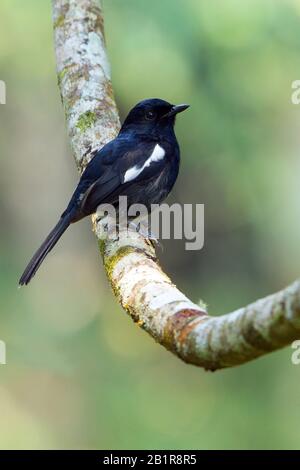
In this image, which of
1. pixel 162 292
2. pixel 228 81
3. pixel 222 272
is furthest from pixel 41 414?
pixel 162 292

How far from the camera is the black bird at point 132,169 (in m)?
3.90

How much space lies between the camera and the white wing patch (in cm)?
410

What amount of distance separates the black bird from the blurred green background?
0.92 metres

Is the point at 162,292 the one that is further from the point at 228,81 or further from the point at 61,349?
the point at 61,349

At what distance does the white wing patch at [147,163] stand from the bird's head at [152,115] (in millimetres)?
169

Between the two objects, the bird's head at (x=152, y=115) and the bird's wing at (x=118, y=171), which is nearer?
the bird's wing at (x=118, y=171)

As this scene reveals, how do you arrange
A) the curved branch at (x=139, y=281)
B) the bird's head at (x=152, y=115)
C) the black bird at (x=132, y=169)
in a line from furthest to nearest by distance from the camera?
the bird's head at (x=152, y=115) → the black bird at (x=132, y=169) → the curved branch at (x=139, y=281)

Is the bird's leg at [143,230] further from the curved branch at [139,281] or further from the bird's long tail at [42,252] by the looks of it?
the bird's long tail at [42,252]

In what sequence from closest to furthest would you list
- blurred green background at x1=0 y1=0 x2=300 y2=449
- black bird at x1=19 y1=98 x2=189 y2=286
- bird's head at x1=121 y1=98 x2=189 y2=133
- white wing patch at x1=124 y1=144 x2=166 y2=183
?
1. black bird at x1=19 y1=98 x2=189 y2=286
2. white wing patch at x1=124 y1=144 x2=166 y2=183
3. bird's head at x1=121 y1=98 x2=189 y2=133
4. blurred green background at x1=0 y1=0 x2=300 y2=449

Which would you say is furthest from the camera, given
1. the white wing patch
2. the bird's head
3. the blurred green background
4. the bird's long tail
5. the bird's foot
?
the blurred green background

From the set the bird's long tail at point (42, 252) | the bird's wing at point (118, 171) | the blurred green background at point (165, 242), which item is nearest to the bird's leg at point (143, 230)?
the bird's wing at point (118, 171)

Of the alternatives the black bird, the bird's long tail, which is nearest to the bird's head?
the black bird

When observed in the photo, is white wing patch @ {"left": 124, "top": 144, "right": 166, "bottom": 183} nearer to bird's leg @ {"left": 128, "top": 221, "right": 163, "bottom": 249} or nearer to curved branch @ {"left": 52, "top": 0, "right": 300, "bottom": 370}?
curved branch @ {"left": 52, "top": 0, "right": 300, "bottom": 370}

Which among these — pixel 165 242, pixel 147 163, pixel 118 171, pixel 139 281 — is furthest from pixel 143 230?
pixel 165 242
